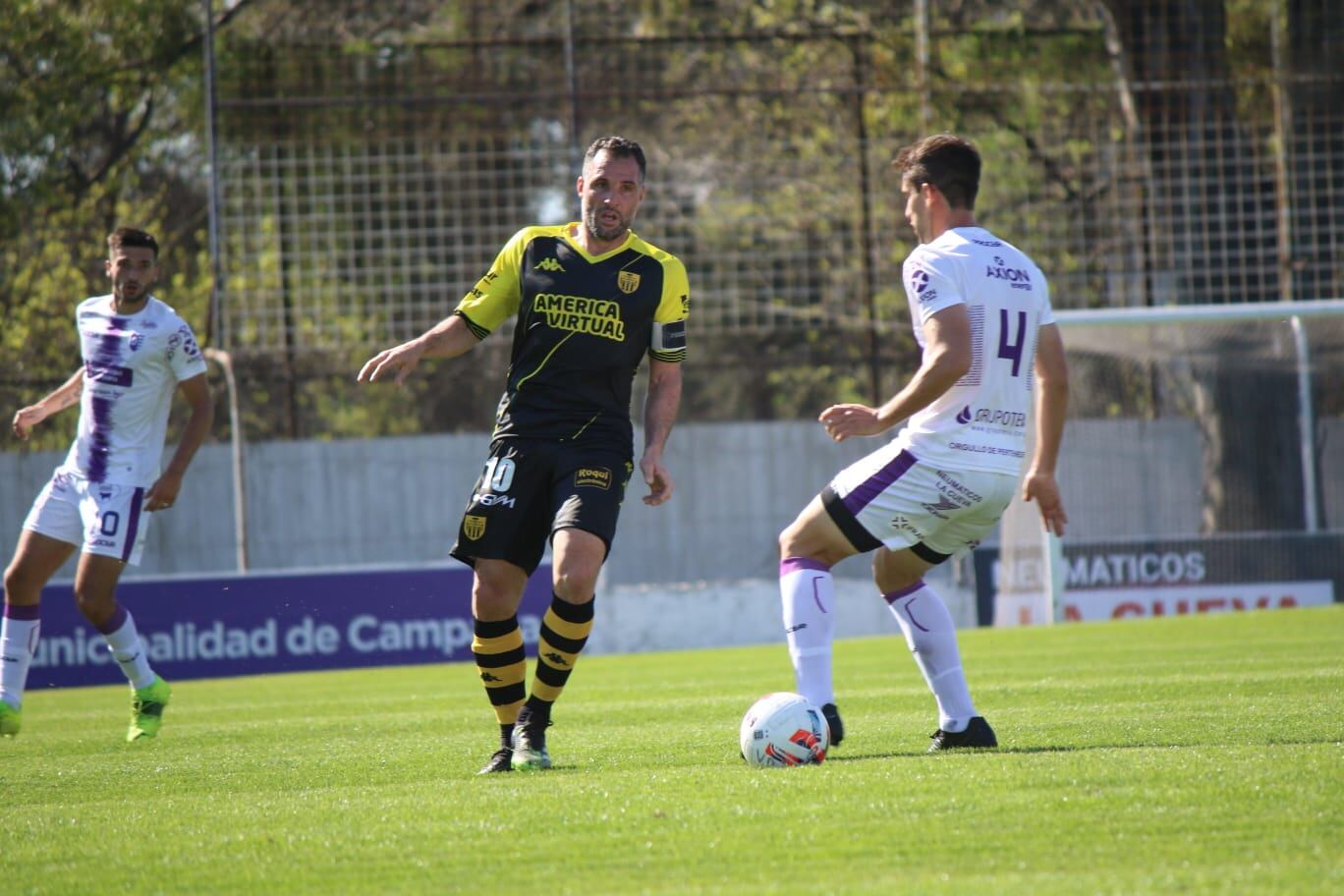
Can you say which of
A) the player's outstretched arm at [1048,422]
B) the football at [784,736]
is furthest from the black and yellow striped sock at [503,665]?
the player's outstretched arm at [1048,422]

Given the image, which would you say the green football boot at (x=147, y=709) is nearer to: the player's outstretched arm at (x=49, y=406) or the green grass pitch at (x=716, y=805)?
the green grass pitch at (x=716, y=805)

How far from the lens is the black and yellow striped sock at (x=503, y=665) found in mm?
5957

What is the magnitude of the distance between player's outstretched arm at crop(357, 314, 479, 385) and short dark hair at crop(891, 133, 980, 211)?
175 cm

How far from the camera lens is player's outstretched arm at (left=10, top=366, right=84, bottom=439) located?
8.55 m

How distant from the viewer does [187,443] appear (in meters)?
8.43

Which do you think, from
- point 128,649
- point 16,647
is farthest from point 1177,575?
point 16,647

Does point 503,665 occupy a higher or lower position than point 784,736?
higher

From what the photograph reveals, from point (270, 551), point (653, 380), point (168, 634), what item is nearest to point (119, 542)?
point (653, 380)

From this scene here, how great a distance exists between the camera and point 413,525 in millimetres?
17625

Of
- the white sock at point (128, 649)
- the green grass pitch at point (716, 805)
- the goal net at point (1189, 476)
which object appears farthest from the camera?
the goal net at point (1189, 476)

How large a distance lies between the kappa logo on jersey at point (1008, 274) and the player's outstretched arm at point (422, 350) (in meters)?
1.87

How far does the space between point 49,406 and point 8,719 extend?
1.75 metres

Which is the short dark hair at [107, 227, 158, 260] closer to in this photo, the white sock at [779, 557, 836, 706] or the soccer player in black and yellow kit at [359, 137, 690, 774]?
the soccer player in black and yellow kit at [359, 137, 690, 774]

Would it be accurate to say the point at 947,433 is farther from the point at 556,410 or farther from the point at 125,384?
the point at 125,384
